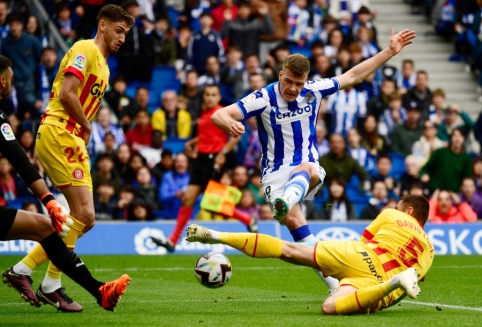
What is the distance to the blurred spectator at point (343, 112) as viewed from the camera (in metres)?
19.7

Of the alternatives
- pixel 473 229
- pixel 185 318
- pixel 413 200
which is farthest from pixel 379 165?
pixel 185 318

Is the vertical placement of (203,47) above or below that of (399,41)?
below

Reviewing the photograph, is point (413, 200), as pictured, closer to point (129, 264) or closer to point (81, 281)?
point (81, 281)

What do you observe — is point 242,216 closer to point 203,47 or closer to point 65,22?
point 203,47

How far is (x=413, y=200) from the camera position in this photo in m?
8.86

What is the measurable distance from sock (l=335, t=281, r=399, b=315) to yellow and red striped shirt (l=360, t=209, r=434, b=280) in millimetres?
464

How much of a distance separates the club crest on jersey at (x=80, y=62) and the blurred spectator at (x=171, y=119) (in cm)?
988

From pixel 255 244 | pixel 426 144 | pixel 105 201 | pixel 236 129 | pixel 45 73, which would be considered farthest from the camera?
pixel 426 144

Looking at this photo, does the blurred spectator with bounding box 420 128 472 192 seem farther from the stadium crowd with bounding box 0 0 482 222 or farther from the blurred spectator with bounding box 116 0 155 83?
Answer: the blurred spectator with bounding box 116 0 155 83

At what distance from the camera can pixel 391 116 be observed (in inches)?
794

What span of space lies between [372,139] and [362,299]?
1165 centimetres

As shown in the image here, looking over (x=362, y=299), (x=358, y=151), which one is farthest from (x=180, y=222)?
(x=362, y=299)

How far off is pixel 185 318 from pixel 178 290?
2.67 metres

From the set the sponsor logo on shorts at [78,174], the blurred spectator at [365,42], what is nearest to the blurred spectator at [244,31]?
the blurred spectator at [365,42]
